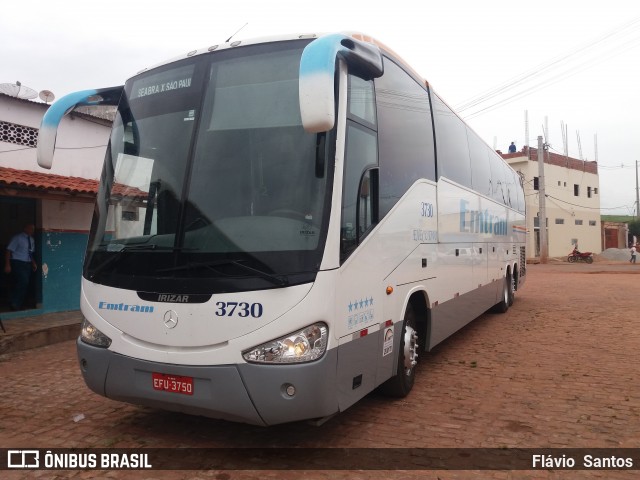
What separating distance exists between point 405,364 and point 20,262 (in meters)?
7.44

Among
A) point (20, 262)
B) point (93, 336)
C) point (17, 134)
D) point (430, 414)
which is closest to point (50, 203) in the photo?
point (20, 262)

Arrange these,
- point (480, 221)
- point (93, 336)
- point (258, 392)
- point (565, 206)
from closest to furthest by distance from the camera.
→ 1. point (258, 392)
2. point (93, 336)
3. point (480, 221)
4. point (565, 206)

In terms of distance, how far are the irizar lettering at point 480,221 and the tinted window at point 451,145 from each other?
437 mm

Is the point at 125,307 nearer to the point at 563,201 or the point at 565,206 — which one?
the point at 563,201

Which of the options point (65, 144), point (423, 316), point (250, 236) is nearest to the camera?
point (250, 236)

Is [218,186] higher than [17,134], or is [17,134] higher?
[17,134]


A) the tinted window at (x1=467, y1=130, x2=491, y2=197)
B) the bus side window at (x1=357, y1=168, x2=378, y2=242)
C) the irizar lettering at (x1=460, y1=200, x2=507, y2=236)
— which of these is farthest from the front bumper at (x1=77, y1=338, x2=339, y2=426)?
the tinted window at (x1=467, y1=130, x2=491, y2=197)

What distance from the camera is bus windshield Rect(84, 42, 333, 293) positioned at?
3486 millimetres

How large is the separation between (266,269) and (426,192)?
9.56 ft

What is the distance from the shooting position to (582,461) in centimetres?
378

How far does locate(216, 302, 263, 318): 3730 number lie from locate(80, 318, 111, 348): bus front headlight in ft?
3.65

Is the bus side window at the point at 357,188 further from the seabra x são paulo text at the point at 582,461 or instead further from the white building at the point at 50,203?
the white building at the point at 50,203

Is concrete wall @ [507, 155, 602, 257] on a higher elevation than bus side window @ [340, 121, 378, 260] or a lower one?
higher

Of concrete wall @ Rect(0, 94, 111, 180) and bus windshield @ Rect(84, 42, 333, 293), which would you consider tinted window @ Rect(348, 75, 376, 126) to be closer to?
bus windshield @ Rect(84, 42, 333, 293)
